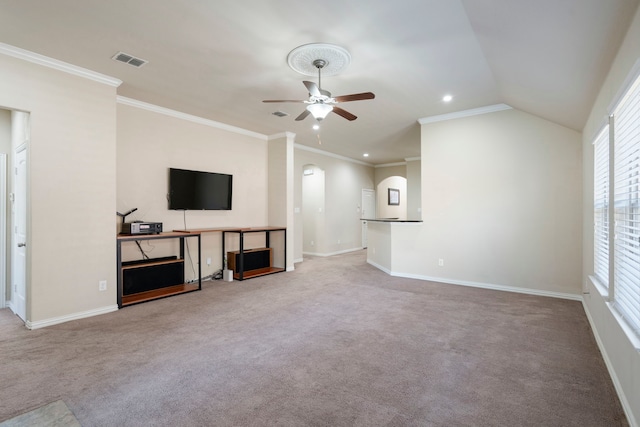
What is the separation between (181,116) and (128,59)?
182cm

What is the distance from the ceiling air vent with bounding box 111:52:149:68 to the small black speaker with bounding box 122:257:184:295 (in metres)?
2.50

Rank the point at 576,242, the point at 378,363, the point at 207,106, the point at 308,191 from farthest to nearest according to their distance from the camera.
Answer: the point at 308,191, the point at 207,106, the point at 576,242, the point at 378,363

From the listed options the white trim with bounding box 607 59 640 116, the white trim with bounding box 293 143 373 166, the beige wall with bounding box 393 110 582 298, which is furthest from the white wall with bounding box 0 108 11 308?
the white trim with bounding box 607 59 640 116

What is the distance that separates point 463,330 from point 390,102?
3.16 meters

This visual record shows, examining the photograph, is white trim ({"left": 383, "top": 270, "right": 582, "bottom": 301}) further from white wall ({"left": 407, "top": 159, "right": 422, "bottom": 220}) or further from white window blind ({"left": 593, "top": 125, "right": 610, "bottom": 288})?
white wall ({"left": 407, "top": 159, "right": 422, "bottom": 220})

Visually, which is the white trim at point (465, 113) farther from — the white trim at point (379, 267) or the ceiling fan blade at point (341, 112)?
the white trim at point (379, 267)

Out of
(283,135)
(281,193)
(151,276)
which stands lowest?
(151,276)

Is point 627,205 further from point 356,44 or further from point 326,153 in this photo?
point 326,153

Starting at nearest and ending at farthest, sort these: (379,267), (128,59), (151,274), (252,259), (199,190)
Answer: (128,59), (151,274), (199,190), (252,259), (379,267)

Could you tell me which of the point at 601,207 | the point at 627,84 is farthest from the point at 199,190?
the point at 601,207

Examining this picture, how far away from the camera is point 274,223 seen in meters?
6.49

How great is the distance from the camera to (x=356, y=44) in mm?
2928

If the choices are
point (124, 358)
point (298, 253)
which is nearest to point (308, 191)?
point (298, 253)

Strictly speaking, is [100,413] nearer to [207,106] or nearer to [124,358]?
[124,358]
